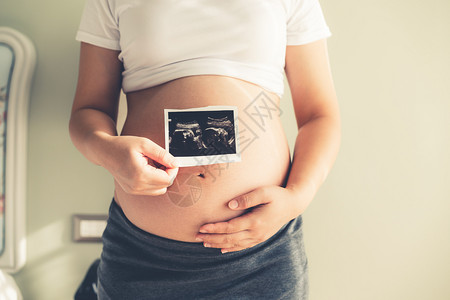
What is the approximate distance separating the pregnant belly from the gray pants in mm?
39

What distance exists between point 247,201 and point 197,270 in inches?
8.6

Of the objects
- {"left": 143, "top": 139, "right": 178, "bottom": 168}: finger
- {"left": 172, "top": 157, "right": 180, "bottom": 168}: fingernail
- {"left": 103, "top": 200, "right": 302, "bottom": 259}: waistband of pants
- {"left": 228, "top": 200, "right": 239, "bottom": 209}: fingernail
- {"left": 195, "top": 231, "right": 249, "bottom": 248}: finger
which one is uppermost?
{"left": 143, "top": 139, "right": 178, "bottom": 168}: finger

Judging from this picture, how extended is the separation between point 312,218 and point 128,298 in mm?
775

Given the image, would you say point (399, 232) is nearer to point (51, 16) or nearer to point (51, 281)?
point (51, 281)

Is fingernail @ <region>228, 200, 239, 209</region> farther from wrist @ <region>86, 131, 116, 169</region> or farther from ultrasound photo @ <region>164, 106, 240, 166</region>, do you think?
wrist @ <region>86, 131, 116, 169</region>

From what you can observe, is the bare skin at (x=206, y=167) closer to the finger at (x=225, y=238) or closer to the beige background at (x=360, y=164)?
the finger at (x=225, y=238)

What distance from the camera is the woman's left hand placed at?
707 mm

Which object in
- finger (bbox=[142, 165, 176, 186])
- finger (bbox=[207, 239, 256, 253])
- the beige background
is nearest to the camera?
finger (bbox=[142, 165, 176, 186])

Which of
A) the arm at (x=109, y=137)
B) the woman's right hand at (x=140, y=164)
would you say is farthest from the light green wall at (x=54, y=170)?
the woman's right hand at (x=140, y=164)

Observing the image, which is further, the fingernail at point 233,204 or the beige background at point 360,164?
the beige background at point 360,164

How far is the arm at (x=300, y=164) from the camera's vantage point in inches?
28.0

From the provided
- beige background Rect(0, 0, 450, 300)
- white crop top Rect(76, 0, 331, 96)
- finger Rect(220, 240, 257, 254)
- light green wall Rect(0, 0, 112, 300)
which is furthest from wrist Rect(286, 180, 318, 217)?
light green wall Rect(0, 0, 112, 300)

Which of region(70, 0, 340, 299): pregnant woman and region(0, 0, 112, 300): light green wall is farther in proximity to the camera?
region(0, 0, 112, 300): light green wall

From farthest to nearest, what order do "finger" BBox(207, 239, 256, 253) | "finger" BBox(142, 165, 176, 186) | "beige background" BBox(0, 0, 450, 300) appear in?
"beige background" BBox(0, 0, 450, 300), "finger" BBox(207, 239, 256, 253), "finger" BBox(142, 165, 176, 186)
